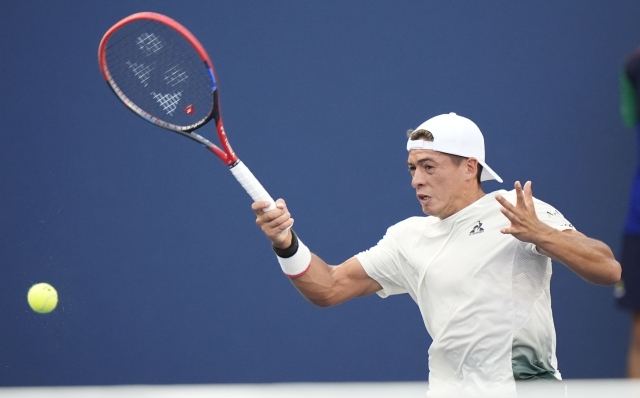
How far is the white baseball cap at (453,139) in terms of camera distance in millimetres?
3119

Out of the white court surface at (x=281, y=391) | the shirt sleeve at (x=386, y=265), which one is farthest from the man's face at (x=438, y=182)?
the white court surface at (x=281, y=391)

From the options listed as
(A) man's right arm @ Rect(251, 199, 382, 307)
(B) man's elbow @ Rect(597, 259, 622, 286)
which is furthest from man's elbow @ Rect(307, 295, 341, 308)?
(B) man's elbow @ Rect(597, 259, 622, 286)

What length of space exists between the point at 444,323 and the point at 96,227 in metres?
2.44

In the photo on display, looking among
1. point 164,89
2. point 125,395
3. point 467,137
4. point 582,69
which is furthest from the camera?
point 582,69

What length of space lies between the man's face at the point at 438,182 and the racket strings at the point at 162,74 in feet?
2.83

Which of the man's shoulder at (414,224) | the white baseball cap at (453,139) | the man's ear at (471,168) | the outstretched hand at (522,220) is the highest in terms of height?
the white baseball cap at (453,139)

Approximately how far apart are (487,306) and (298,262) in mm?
627

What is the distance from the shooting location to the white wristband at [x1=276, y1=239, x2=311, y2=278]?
3.06 metres

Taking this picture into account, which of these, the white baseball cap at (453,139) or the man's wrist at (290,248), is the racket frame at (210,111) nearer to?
the man's wrist at (290,248)

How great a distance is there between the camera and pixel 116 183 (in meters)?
4.85

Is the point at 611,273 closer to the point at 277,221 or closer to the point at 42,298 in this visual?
the point at 277,221

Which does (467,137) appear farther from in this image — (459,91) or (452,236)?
(459,91)

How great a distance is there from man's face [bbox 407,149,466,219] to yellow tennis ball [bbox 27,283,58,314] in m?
2.27

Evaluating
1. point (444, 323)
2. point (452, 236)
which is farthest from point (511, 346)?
point (452, 236)
